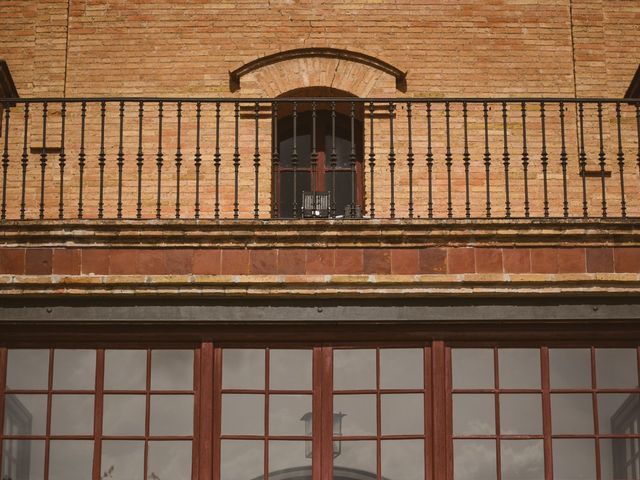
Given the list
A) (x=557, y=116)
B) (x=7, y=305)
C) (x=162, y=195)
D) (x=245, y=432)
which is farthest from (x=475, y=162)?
(x=7, y=305)

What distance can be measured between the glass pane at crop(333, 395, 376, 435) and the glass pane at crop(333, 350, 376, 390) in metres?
0.09

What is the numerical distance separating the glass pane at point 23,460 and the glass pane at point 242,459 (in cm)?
143

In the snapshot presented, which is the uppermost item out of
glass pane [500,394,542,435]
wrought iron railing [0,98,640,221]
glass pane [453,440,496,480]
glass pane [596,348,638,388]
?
wrought iron railing [0,98,640,221]

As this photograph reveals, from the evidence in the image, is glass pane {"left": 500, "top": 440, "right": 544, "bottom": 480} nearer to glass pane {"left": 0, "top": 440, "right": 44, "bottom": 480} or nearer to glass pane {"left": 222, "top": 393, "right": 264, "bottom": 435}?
glass pane {"left": 222, "top": 393, "right": 264, "bottom": 435}

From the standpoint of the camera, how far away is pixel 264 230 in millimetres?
8820

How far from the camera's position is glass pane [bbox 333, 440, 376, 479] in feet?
28.8

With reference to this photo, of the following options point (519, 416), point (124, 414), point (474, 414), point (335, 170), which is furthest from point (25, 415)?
point (335, 170)

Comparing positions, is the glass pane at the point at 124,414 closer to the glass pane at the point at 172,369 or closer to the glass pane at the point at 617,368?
the glass pane at the point at 172,369

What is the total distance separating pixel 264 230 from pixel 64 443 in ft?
7.52

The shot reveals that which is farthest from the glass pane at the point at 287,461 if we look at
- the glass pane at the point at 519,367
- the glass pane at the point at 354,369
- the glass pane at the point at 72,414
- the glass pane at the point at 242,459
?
the glass pane at the point at 519,367

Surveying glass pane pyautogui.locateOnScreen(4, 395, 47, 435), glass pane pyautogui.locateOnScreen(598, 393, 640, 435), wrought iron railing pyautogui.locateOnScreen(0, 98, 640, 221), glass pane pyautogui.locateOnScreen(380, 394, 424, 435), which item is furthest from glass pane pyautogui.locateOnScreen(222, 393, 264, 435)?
wrought iron railing pyautogui.locateOnScreen(0, 98, 640, 221)

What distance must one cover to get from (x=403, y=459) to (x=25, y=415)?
301 cm

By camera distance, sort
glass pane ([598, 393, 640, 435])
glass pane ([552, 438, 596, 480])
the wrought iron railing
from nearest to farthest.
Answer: glass pane ([552, 438, 596, 480]) → glass pane ([598, 393, 640, 435]) → the wrought iron railing

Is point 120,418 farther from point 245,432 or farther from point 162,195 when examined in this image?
point 162,195
